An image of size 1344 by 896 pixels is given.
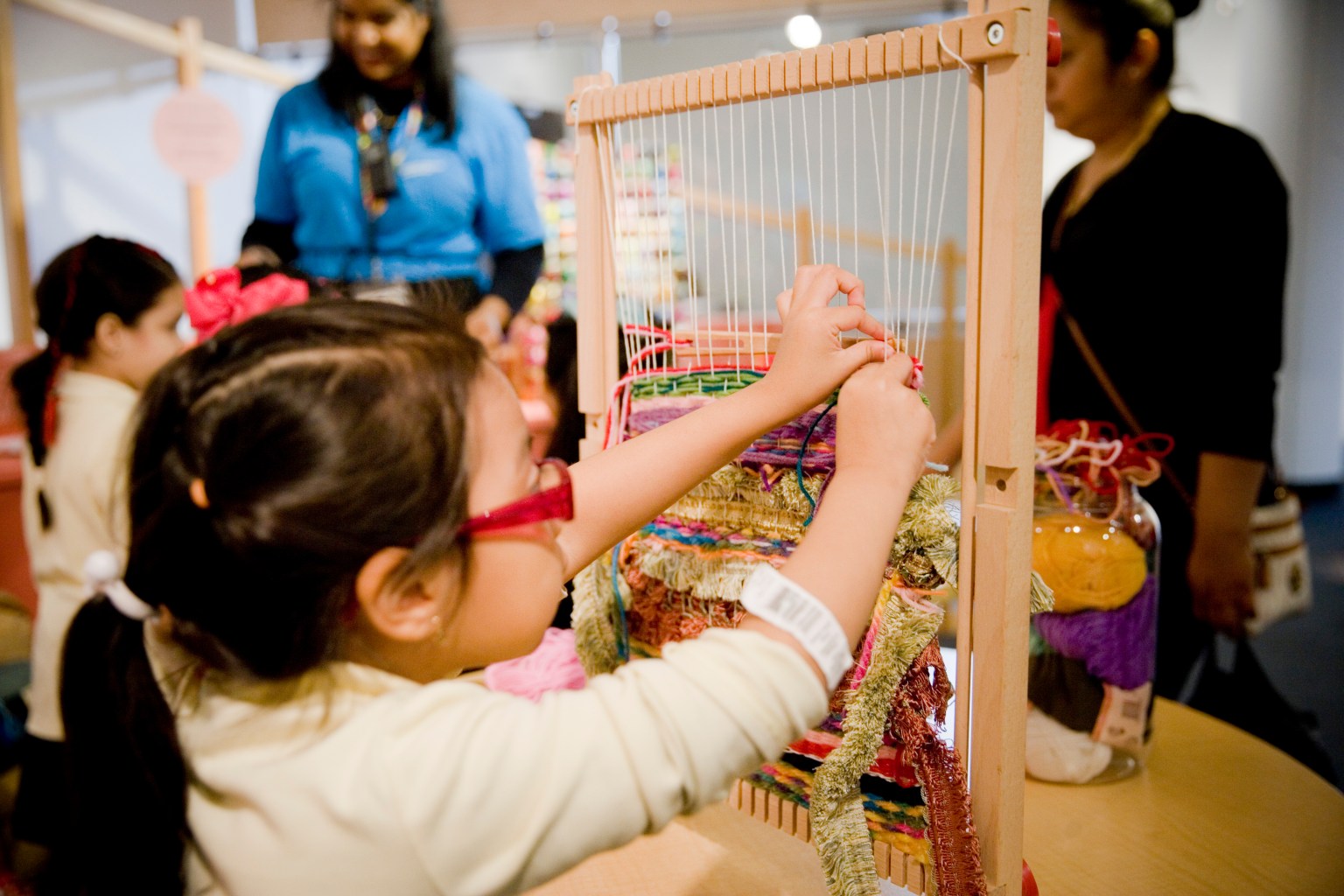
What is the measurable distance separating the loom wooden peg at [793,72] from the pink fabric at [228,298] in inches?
31.3

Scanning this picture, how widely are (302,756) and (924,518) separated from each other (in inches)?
17.6

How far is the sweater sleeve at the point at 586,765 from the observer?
55cm

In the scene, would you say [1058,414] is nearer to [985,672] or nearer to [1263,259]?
[1263,259]

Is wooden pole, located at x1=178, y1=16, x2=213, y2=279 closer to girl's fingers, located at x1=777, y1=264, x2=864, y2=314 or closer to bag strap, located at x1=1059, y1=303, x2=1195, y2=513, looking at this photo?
bag strap, located at x1=1059, y1=303, x2=1195, y2=513

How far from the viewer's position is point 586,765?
21.9 inches

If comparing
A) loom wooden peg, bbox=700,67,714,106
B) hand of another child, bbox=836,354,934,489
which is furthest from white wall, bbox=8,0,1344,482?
hand of another child, bbox=836,354,934,489

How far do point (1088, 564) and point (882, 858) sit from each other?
392mm

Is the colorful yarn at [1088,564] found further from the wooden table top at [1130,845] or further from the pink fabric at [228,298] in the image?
the pink fabric at [228,298]

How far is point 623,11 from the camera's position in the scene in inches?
112

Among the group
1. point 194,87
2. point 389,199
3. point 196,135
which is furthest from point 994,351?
point 194,87

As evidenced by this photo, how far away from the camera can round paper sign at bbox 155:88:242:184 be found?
2588mm

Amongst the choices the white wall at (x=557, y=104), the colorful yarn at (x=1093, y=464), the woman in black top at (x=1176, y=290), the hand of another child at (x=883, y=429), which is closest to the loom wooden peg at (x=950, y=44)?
the hand of another child at (x=883, y=429)

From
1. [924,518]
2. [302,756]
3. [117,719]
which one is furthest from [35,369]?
[924,518]

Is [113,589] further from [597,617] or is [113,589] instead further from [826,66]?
[826,66]
